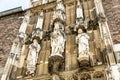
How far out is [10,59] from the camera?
5.42 metres

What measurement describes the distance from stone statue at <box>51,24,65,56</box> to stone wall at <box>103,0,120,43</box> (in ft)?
3.54

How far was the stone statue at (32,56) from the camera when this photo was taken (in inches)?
195

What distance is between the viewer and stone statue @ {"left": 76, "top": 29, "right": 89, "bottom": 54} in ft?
15.5

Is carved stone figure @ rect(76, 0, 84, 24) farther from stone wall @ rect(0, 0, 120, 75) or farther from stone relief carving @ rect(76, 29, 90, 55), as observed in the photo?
stone wall @ rect(0, 0, 120, 75)

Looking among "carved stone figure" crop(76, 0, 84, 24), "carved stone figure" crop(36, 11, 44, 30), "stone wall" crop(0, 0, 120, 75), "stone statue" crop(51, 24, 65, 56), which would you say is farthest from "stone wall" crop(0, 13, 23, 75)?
"carved stone figure" crop(76, 0, 84, 24)

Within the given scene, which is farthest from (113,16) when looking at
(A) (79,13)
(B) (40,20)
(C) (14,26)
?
(C) (14,26)

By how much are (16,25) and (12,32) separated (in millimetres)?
345

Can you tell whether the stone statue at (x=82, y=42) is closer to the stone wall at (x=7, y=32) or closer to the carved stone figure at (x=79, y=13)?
the carved stone figure at (x=79, y=13)

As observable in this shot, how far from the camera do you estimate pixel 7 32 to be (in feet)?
22.5

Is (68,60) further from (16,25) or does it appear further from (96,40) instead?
(16,25)

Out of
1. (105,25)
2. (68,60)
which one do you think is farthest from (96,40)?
(68,60)

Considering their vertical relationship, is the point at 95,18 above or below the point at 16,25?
below

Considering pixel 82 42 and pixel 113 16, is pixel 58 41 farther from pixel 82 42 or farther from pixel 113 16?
pixel 113 16

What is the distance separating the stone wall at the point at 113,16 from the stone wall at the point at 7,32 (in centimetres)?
255
